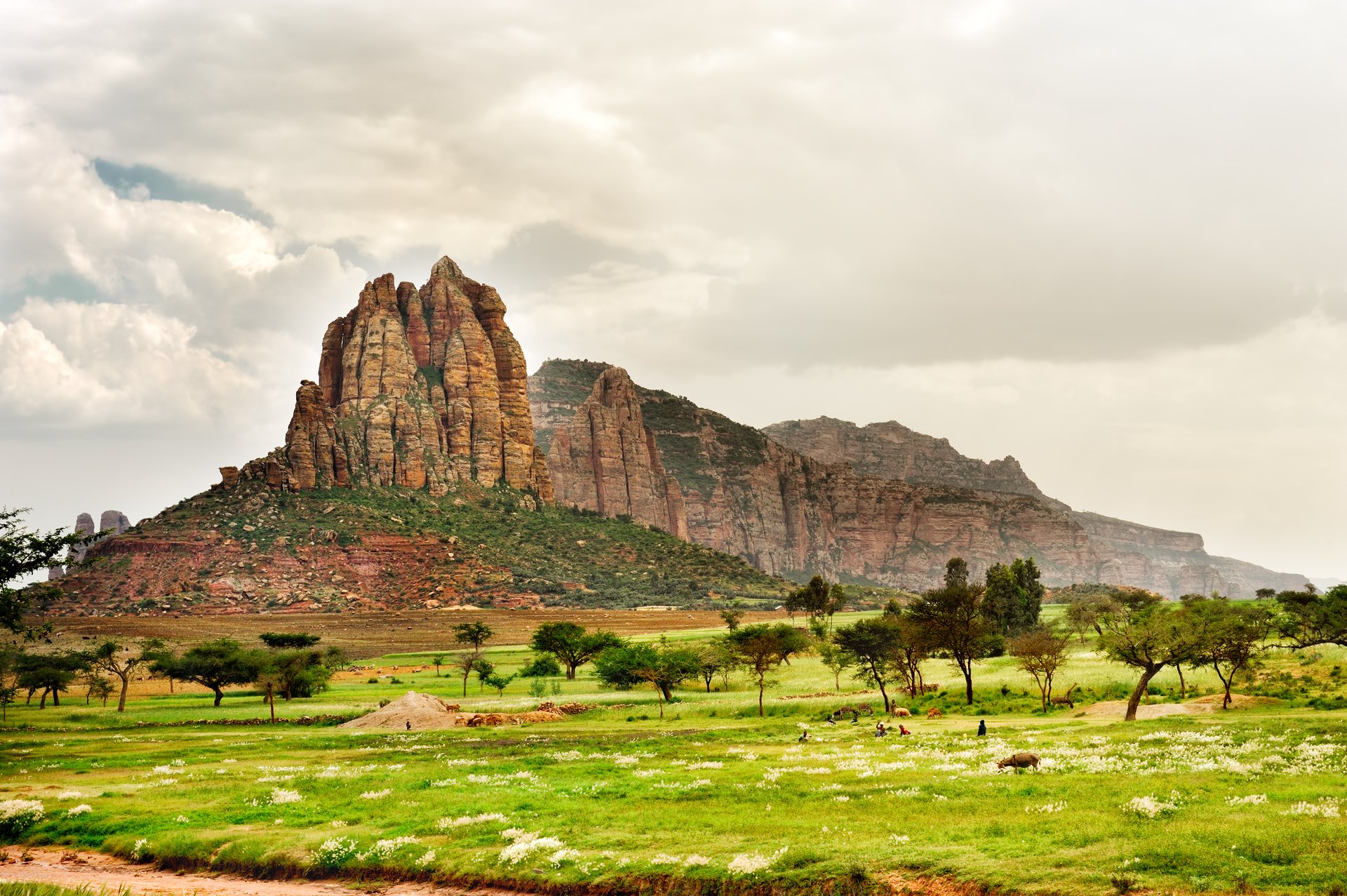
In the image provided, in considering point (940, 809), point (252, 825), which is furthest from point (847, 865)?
point (252, 825)

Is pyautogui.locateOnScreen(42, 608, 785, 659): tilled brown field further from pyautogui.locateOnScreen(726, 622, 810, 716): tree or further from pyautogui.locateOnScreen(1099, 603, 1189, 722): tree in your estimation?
pyautogui.locateOnScreen(1099, 603, 1189, 722): tree

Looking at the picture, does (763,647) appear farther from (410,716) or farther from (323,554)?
(323,554)

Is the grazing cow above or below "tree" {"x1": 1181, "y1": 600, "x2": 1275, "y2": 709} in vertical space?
below

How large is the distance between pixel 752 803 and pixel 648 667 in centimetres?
4916

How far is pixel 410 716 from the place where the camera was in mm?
56156

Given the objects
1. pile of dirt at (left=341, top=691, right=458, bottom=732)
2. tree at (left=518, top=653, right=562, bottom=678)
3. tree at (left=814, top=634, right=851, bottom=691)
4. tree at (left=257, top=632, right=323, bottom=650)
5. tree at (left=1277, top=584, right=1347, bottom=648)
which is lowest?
tree at (left=518, top=653, right=562, bottom=678)

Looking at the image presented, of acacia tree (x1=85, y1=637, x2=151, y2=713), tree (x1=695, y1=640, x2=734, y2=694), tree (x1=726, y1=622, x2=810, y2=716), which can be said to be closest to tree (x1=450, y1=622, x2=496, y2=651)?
acacia tree (x1=85, y1=637, x2=151, y2=713)

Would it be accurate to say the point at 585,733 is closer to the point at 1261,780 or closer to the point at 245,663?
the point at 1261,780

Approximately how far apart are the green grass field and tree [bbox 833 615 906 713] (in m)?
13.8

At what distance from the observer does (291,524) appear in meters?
171

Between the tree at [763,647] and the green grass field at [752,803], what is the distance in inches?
568

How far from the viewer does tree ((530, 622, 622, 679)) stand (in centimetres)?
9325

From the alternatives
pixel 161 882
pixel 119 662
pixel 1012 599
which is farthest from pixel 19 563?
pixel 1012 599

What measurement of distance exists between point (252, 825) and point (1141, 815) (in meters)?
23.1
